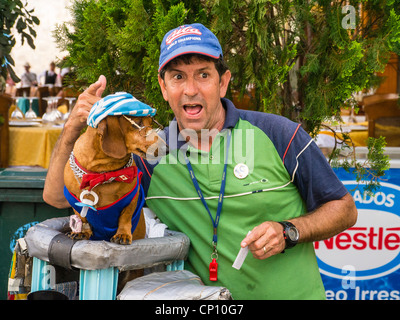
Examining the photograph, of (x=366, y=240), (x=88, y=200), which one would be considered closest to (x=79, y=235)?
(x=88, y=200)

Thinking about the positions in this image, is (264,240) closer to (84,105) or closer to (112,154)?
(112,154)

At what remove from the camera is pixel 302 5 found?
8.50 ft

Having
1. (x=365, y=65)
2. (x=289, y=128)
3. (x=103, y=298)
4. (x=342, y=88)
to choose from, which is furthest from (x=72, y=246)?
(x=365, y=65)

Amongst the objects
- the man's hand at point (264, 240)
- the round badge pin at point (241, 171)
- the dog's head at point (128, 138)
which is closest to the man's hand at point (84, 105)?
the dog's head at point (128, 138)

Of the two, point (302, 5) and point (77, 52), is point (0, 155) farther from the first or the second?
point (302, 5)

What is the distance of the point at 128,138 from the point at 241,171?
54 centimetres

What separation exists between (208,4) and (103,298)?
168 centimetres

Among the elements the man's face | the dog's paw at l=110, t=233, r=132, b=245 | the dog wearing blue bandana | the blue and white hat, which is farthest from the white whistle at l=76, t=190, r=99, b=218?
the man's face

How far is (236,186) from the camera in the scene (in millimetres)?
1940

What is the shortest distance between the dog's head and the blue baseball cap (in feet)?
1.21

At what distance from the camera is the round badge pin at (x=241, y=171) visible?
6.40 ft

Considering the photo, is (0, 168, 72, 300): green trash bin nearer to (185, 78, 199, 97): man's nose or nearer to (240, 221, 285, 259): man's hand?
(185, 78, 199, 97): man's nose

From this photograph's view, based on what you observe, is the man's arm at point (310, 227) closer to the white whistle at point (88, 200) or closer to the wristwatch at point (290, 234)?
the wristwatch at point (290, 234)

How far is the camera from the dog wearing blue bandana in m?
1.66
